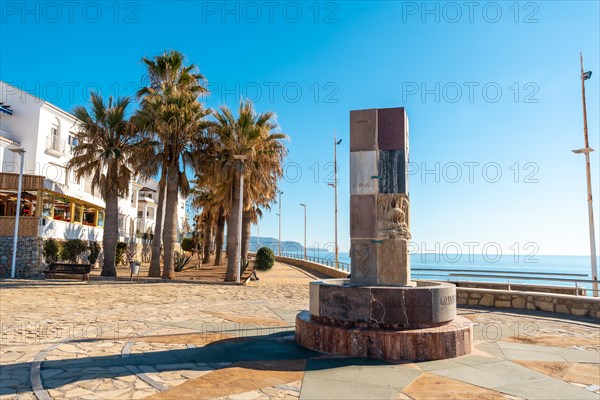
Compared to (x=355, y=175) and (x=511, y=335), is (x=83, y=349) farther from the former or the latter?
(x=511, y=335)

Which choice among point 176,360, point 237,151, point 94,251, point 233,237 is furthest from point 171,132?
point 176,360

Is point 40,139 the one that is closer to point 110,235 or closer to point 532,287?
point 110,235

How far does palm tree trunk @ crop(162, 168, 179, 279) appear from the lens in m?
22.0

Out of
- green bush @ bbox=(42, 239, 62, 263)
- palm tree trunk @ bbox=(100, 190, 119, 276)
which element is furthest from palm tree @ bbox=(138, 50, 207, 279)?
green bush @ bbox=(42, 239, 62, 263)

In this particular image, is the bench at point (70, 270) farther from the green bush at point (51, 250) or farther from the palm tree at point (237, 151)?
the palm tree at point (237, 151)

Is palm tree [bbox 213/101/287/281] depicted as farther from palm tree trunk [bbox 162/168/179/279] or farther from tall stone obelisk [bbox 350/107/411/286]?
tall stone obelisk [bbox 350/107/411/286]

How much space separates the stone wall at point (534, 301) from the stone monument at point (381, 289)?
5.40 m

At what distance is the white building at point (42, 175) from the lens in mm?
23188

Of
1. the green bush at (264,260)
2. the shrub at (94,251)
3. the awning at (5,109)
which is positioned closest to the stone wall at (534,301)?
the green bush at (264,260)

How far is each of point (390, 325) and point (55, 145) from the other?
33.9 metres

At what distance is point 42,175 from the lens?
28875mm

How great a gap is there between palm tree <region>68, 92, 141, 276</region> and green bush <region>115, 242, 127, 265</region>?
9.30m

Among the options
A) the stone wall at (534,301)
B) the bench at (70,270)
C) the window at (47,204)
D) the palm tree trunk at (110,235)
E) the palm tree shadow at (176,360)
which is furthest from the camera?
the window at (47,204)

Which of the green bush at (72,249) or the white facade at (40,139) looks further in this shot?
the white facade at (40,139)
